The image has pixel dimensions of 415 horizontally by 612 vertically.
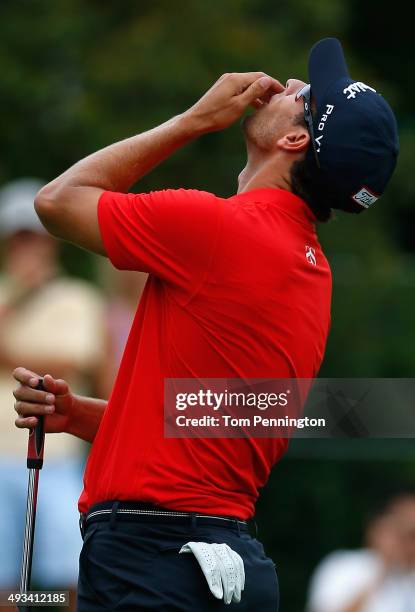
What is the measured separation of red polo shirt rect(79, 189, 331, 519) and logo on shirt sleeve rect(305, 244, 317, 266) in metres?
0.06

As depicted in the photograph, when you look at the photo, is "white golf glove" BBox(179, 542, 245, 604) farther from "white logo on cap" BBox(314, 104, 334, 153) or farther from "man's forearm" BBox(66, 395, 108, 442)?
"white logo on cap" BBox(314, 104, 334, 153)

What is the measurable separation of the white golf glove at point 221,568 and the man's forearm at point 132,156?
1128mm

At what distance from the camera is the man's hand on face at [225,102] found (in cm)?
416

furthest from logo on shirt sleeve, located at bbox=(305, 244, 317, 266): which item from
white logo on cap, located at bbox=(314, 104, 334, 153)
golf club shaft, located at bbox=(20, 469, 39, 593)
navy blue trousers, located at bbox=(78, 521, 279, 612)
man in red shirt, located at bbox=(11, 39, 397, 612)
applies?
golf club shaft, located at bbox=(20, 469, 39, 593)

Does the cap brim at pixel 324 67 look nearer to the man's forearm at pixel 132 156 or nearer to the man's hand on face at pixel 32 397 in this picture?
the man's forearm at pixel 132 156

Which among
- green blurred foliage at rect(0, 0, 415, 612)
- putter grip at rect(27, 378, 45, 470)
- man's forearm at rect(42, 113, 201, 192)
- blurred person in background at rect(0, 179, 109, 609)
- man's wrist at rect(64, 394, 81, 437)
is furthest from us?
green blurred foliage at rect(0, 0, 415, 612)

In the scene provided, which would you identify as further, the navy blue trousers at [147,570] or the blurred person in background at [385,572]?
the blurred person in background at [385,572]

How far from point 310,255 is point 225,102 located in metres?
0.54

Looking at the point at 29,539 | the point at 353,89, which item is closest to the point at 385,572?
the point at 29,539

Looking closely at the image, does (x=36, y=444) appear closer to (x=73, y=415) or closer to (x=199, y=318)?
(x=73, y=415)

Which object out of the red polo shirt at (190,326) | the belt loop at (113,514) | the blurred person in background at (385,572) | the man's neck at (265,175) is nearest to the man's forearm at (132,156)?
the red polo shirt at (190,326)

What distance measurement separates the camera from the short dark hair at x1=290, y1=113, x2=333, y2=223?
14.1 feet

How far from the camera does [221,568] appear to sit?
3.86 m

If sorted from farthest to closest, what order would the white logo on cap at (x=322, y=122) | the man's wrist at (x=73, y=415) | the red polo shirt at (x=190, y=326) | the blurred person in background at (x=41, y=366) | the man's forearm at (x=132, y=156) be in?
the blurred person in background at (x=41, y=366)
the man's wrist at (x=73, y=415)
the white logo on cap at (x=322, y=122)
the man's forearm at (x=132, y=156)
the red polo shirt at (x=190, y=326)
